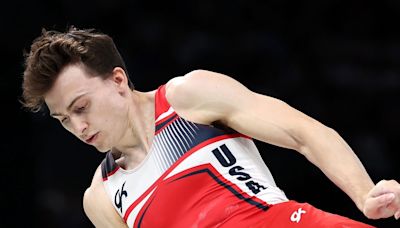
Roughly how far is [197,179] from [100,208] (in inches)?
19.7

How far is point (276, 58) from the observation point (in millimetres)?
4852

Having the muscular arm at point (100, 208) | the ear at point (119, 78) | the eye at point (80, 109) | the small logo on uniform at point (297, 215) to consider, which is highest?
the ear at point (119, 78)

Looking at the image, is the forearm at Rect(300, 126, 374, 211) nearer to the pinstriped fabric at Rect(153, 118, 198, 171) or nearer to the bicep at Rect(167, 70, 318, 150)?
the bicep at Rect(167, 70, 318, 150)

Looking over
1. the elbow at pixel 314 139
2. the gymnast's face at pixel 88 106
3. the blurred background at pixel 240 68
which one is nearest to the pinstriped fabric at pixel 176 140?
the gymnast's face at pixel 88 106

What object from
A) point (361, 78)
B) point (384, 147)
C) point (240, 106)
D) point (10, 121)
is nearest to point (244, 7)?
point (361, 78)

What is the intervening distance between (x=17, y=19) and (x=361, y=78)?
A: 2.29 metres

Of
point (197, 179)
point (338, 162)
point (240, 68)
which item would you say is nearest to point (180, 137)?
point (197, 179)

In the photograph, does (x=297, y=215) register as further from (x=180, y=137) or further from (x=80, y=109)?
(x=80, y=109)

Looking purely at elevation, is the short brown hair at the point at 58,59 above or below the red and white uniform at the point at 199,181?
above

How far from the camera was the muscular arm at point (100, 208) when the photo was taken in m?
2.85

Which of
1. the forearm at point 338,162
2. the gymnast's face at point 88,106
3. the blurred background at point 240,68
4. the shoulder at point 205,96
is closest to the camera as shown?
the forearm at point 338,162

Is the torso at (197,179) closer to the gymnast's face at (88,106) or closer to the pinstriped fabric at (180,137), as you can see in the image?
the pinstriped fabric at (180,137)

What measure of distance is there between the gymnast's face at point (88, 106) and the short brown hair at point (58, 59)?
3cm

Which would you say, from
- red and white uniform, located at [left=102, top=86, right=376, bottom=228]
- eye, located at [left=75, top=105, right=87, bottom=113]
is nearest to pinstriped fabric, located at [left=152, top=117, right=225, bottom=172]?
red and white uniform, located at [left=102, top=86, right=376, bottom=228]
